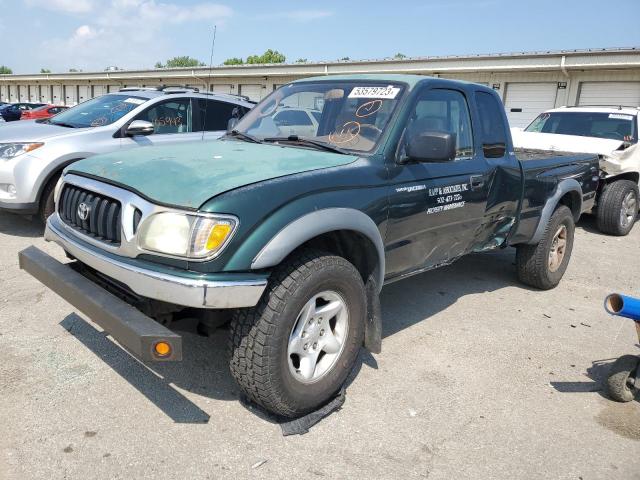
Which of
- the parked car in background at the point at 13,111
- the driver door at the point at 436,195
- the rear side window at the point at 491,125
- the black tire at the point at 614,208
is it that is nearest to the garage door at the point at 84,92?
the parked car in background at the point at 13,111

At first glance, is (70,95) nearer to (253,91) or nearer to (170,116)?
(253,91)

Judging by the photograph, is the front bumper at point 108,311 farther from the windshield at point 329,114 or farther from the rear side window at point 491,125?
the rear side window at point 491,125

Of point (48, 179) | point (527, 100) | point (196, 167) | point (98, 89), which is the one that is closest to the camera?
point (196, 167)

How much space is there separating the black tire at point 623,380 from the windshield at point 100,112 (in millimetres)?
5908

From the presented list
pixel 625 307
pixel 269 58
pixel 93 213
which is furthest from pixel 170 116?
pixel 269 58

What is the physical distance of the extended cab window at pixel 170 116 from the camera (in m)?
6.90

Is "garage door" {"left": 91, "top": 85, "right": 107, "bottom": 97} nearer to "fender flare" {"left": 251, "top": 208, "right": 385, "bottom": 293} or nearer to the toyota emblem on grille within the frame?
the toyota emblem on grille

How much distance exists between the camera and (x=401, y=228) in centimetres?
342

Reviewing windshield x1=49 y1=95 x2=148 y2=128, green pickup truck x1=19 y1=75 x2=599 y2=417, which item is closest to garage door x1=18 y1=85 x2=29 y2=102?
windshield x1=49 y1=95 x2=148 y2=128

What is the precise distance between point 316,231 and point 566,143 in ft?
22.9

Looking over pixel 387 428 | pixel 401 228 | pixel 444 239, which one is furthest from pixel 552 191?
pixel 387 428

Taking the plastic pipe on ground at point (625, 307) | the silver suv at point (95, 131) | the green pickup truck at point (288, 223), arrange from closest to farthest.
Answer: the green pickup truck at point (288, 223), the plastic pipe on ground at point (625, 307), the silver suv at point (95, 131)

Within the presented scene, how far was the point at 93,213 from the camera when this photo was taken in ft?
9.56

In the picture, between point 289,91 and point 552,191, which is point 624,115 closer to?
point 552,191
